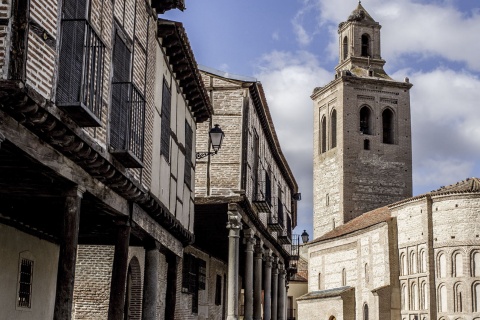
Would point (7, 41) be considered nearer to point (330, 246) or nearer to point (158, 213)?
point (158, 213)

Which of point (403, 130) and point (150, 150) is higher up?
point (403, 130)

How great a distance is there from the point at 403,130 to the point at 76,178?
61.2m

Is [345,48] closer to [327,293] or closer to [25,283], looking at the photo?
[327,293]

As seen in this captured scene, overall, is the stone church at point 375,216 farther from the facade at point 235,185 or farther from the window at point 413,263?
the facade at point 235,185

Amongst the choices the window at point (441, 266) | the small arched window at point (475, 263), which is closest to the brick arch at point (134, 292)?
the small arched window at point (475, 263)

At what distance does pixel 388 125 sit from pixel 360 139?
12.8 ft

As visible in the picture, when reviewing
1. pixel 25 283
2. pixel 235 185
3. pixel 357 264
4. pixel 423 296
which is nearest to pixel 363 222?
pixel 357 264

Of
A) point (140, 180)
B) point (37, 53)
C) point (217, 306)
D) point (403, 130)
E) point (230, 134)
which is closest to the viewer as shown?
point (37, 53)

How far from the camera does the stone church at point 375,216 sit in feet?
150

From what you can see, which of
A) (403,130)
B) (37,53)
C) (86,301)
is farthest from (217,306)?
(403,130)

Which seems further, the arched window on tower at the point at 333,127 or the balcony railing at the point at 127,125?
the arched window on tower at the point at 333,127

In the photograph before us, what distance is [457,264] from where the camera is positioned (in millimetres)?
45750

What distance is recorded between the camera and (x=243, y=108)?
2089 centimetres

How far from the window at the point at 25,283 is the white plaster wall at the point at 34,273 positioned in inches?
4.3
